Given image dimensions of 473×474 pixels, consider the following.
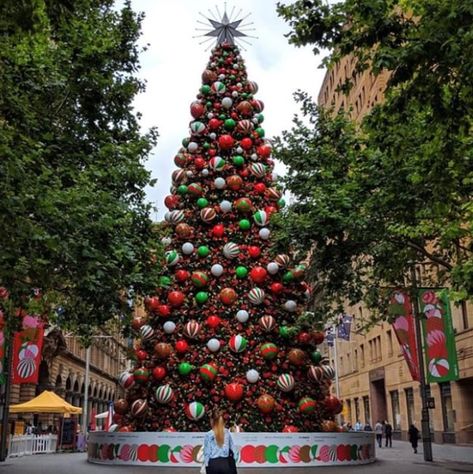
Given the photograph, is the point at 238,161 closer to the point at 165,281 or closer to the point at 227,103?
the point at 227,103

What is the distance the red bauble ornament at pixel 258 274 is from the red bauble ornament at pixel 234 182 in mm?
2712

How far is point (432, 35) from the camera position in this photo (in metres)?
8.09

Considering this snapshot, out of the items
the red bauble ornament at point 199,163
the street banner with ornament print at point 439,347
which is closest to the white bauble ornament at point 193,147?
the red bauble ornament at point 199,163

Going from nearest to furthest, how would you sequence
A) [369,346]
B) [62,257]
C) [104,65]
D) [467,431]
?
[62,257] < [104,65] < [467,431] < [369,346]

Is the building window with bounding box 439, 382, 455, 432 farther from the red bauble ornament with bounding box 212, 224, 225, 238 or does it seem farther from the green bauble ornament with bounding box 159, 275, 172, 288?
the green bauble ornament with bounding box 159, 275, 172, 288

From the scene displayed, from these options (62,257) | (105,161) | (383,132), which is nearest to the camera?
(383,132)

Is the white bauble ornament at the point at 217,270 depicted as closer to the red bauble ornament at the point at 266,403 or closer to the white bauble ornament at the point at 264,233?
the white bauble ornament at the point at 264,233

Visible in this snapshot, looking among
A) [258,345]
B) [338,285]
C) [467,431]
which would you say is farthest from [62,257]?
[467,431]

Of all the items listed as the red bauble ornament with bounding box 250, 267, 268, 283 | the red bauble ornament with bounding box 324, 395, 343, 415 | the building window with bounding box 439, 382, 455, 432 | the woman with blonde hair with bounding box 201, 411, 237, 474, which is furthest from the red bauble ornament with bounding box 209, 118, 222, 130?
the building window with bounding box 439, 382, 455, 432

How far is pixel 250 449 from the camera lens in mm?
15469

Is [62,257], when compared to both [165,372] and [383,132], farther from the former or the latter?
[383,132]

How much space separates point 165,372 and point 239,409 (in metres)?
2.24

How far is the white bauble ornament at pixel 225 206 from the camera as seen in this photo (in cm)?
1802

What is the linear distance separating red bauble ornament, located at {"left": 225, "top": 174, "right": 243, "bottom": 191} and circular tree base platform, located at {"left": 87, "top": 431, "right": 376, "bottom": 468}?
7.15 m
